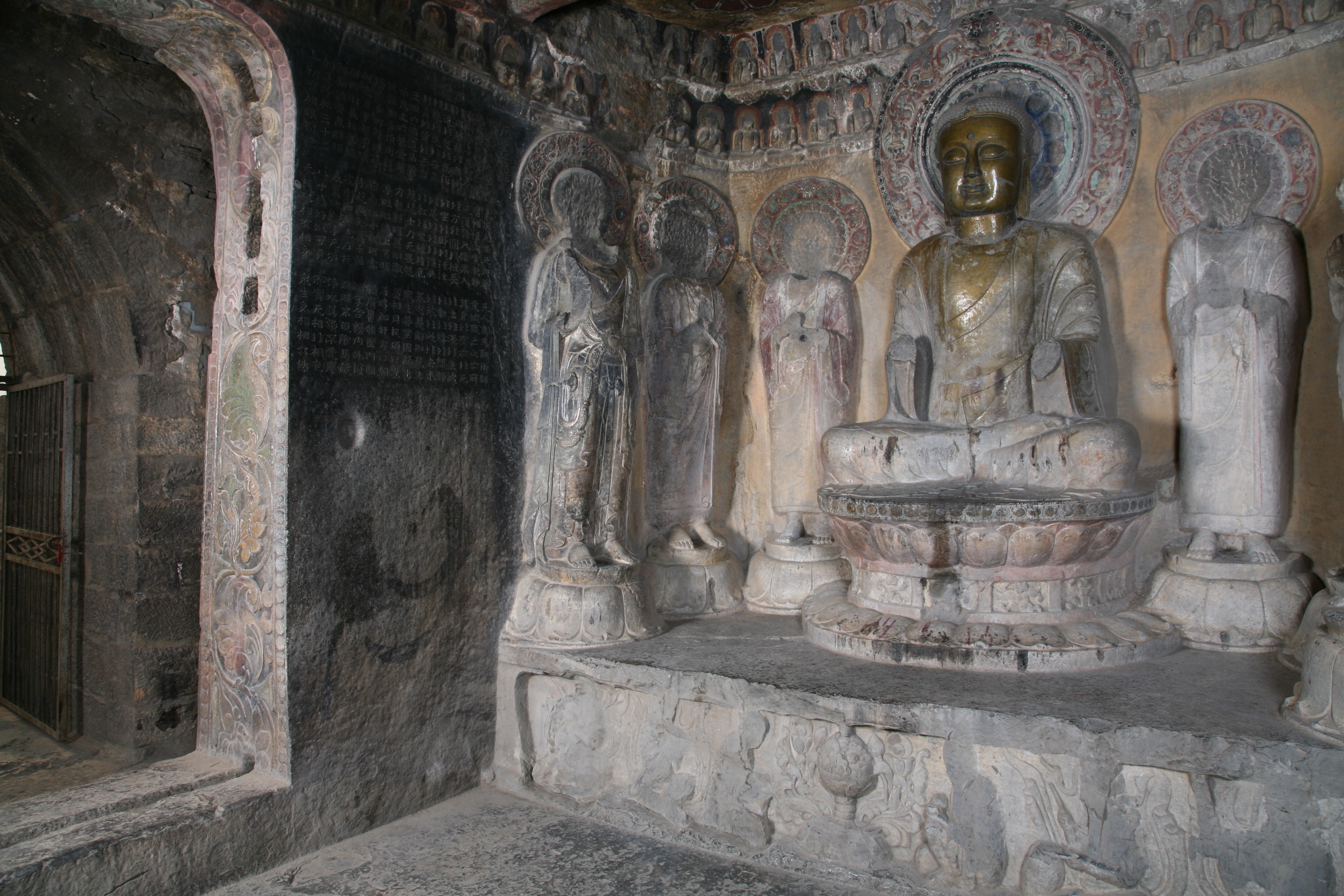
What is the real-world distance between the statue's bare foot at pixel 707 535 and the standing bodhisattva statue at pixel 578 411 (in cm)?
71

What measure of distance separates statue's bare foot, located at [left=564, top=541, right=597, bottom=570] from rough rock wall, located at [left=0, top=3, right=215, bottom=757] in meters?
1.85

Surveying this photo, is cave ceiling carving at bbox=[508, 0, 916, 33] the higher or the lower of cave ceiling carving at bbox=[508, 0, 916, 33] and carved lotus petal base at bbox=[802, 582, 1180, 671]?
the higher

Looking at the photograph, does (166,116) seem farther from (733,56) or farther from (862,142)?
(862,142)

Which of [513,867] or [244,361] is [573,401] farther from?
[513,867]

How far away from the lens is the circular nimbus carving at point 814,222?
5559mm

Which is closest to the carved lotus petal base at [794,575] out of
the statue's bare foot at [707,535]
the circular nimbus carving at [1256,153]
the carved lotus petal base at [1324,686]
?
the statue's bare foot at [707,535]

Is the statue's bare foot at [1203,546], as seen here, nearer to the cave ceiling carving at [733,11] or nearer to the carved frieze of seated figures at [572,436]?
the carved frieze of seated figures at [572,436]

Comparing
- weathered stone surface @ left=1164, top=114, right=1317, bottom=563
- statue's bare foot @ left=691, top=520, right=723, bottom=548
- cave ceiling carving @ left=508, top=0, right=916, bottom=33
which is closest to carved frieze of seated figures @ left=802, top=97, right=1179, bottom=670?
weathered stone surface @ left=1164, top=114, right=1317, bottom=563

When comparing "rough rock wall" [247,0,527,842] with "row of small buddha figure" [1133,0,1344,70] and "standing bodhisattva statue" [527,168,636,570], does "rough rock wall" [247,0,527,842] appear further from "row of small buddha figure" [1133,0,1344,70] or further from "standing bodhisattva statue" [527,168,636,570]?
"row of small buddha figure" [1133,0,1344,70]

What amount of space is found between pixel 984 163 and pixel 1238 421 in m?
1.87

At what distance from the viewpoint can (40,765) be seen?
4.45m

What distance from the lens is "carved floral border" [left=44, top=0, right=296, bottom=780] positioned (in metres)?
3.66

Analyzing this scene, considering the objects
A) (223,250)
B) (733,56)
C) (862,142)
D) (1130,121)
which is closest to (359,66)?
(223,250)

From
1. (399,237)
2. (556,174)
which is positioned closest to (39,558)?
(399,237)
